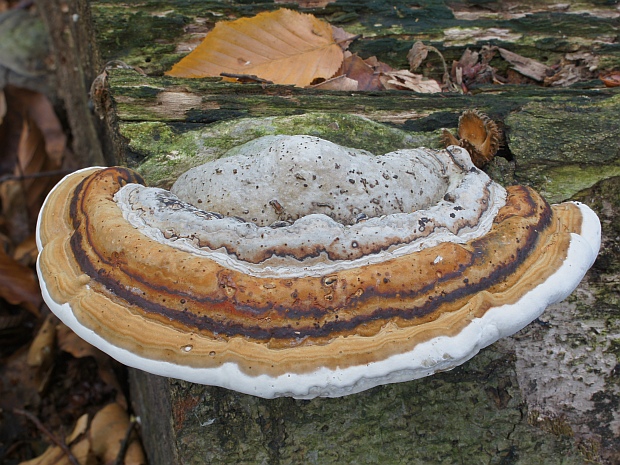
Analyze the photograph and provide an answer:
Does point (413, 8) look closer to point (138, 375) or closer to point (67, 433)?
point (138, 375)

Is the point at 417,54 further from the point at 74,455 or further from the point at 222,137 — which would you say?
the point at 74,455

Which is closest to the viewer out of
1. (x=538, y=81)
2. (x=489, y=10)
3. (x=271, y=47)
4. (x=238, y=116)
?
(x=238, y=116)

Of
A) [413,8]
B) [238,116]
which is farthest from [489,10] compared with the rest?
[238,116]

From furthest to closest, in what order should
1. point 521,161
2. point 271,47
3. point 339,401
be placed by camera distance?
point 271,47, point 521,161, point 339,401

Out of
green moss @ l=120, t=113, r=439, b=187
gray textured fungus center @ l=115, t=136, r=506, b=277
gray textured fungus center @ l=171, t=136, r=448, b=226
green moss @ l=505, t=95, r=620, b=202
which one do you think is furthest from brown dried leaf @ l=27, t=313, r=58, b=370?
green moss @ l=505, t=95, r=620, b=202

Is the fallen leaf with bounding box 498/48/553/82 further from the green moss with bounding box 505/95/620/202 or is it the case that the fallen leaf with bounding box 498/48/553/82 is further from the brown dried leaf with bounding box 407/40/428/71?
the green moss with bounding box 505/95/620/202
